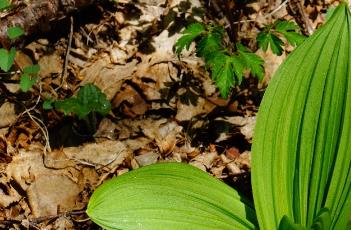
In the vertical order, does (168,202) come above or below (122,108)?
above

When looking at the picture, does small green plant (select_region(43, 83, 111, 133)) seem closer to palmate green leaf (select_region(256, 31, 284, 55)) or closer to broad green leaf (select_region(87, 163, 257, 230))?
broad green leaf (select_region(87, 163, 257, 230))

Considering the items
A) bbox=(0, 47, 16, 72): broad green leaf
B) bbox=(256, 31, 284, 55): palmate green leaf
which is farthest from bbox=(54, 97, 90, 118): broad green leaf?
bbox=(256, 31, 284, 55): palmate green leaf

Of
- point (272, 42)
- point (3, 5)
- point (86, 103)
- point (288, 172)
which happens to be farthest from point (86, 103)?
point (288, 172)

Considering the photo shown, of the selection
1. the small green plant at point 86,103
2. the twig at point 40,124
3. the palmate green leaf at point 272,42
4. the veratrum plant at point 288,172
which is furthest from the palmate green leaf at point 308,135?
the twig at point 40,124

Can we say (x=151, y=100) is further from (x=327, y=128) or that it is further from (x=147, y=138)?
(x=327, y=128)

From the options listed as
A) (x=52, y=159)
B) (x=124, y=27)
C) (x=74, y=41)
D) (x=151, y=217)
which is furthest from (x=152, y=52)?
(x=151, y=217)

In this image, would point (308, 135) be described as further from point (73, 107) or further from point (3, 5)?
point (3, 5)

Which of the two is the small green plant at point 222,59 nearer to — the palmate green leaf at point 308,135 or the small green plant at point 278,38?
the small green plant at point 278,38
